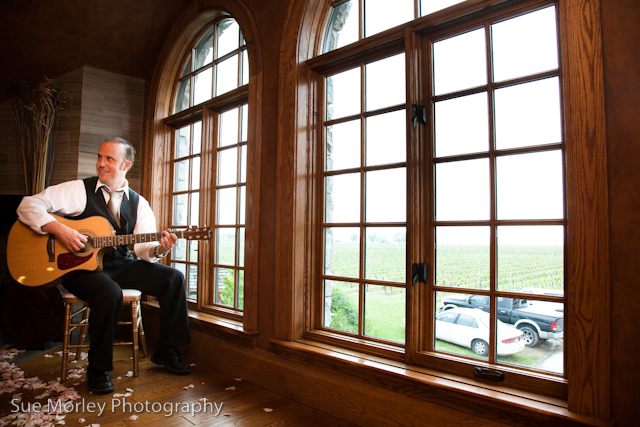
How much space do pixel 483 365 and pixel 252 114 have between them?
1962 mm

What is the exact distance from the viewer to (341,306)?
229 cm

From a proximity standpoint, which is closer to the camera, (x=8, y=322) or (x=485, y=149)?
(x=485, y=149)

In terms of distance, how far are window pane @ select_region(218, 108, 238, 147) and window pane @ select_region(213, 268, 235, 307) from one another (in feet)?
3.28

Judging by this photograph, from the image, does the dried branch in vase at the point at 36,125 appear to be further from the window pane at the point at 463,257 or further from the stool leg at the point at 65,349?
the window pane at the point at 463,257

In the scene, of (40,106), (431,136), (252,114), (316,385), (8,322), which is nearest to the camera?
(431,136)

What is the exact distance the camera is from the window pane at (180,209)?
3648mm

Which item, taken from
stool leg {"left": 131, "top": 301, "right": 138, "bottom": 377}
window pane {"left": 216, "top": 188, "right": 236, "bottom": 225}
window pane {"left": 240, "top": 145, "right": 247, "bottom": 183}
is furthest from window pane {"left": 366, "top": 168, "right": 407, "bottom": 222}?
stool leg {"left": 131, "top": 301, "right": 138, "bottom": 377}

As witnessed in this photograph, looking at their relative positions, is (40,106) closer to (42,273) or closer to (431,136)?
(42,273)

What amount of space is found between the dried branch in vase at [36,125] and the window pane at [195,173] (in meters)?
1.26

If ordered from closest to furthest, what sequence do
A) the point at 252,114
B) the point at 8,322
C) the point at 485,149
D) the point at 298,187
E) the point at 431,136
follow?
1. the point at 485,149
2. the point at 431,136
3. the point at 298,187
4. the point at 252,114
5. the point at 8,322

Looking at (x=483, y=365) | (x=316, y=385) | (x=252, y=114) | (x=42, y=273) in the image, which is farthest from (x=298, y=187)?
(x=42, y=273)

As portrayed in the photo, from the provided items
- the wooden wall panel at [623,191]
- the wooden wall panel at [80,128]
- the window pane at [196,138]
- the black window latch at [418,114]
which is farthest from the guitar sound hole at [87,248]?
the wooden wall panel at [623,191]

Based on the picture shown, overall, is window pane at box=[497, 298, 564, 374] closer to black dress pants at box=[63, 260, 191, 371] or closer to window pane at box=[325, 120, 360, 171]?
window pane at box=[325, 120, 360, 171]

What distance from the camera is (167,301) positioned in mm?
2691
